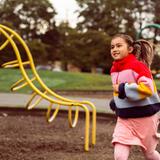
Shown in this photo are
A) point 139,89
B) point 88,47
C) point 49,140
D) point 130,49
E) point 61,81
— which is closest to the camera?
point 139,89

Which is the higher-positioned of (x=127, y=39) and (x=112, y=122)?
(x=127, y=39)

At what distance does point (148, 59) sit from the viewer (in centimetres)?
338

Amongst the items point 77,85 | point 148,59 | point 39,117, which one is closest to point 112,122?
point 39,117

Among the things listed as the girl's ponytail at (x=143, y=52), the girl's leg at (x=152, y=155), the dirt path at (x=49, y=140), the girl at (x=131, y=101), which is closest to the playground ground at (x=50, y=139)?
the dirt path at (x=49, y=140)

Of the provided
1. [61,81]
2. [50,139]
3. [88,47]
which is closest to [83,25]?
[88,47]

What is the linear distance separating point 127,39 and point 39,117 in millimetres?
4698

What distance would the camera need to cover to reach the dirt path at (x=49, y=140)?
A: 428 centimetres

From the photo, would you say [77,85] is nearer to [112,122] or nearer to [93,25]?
[112,122]

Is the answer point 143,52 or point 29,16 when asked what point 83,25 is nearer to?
point 29,16

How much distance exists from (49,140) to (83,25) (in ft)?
116

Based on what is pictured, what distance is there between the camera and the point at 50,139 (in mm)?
5270

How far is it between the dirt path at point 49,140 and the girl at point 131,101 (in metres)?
1.07

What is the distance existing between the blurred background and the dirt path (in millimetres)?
27571

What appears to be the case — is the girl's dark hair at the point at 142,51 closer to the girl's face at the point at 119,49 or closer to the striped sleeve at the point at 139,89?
the girl's face at the point at 119,49
